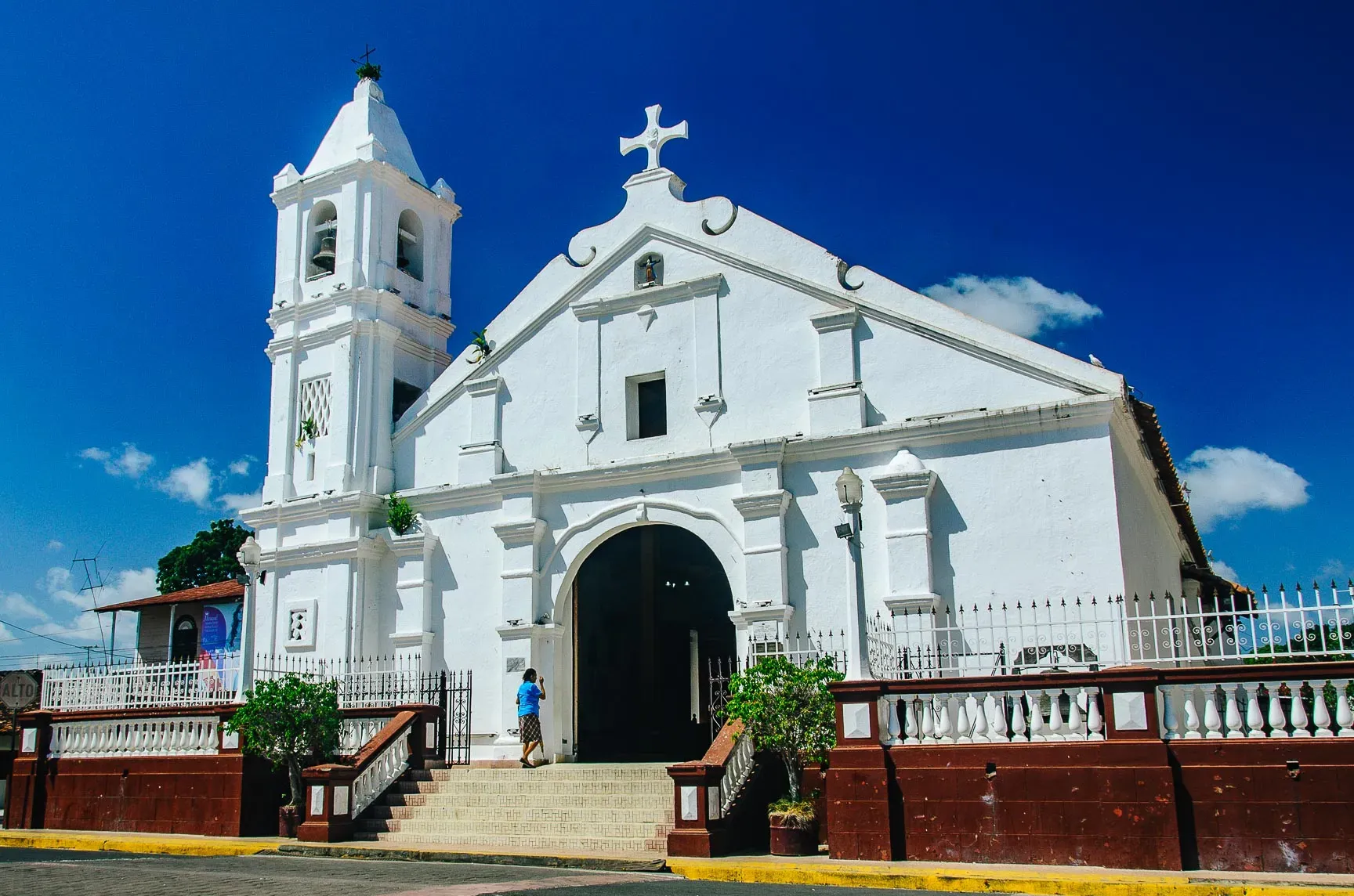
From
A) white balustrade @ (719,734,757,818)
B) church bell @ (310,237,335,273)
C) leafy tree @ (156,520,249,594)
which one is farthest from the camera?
leafy tree @ (156,520,249,594)

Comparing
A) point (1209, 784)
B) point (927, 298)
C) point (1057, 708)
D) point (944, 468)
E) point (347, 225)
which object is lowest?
point (1209, 784)

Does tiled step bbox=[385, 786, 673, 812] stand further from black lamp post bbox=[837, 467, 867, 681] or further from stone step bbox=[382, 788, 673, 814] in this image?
black lamp post bbox=[837, 467, 867, 681]

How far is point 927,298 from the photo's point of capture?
16625mm

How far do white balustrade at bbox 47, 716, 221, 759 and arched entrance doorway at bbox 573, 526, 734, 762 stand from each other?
18.2ft

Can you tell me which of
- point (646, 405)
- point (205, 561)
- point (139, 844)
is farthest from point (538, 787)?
point (205, 561)

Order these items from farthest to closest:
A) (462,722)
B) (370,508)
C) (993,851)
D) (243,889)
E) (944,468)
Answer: (370,508), (462,722), (944,468), (993,851), (243,889)

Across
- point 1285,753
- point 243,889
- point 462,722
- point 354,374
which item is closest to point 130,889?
point 243,889

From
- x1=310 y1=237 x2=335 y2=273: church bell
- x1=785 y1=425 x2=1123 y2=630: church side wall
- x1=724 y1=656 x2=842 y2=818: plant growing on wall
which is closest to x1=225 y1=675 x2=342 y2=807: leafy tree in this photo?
x1=724 y1=656 x2=842 y2=818: plant growing on wall

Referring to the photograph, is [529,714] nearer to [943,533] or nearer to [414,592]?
[414,592]

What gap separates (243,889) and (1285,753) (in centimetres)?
882

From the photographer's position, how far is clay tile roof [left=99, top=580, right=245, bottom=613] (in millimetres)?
28875

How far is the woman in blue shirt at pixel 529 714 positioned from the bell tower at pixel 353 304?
5.09 meters

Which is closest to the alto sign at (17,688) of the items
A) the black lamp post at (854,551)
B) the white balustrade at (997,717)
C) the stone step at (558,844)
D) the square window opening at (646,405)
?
the stone step at (558,844)

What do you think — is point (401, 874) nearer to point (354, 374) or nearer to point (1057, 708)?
point (1057, 708)
